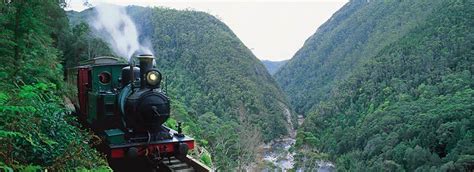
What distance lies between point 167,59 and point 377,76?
150 feet

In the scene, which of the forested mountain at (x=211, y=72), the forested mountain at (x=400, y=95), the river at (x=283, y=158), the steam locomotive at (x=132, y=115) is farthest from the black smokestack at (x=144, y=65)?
the forested mountain at (x=400, y=95)

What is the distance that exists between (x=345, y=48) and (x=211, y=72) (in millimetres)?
68580

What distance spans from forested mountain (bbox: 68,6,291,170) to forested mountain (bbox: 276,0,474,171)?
28.3 ft

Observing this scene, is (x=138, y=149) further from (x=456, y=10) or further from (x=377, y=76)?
(x=456, y=10)

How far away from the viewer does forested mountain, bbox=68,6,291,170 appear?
228ft

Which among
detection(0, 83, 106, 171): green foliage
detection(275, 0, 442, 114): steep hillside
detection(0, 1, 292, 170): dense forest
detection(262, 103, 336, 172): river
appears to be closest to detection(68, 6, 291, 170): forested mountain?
detection(0, 1, 292, 170): dense forest

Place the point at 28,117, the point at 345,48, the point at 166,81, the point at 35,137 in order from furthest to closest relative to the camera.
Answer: the point at 345,48
the point at 166,81
the point at 28,117
the point at 35,137

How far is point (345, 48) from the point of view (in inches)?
5315

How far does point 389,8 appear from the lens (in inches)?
5049

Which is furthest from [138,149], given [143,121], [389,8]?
[389,8]

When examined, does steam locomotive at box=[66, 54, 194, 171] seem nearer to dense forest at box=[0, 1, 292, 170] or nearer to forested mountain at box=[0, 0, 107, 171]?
dense forest at box=[0, 1, 292, 170]

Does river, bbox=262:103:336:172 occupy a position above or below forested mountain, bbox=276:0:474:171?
below

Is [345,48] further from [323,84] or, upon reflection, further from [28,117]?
[28,117]

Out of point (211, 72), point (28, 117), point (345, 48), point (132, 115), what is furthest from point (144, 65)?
point (345, 48)
